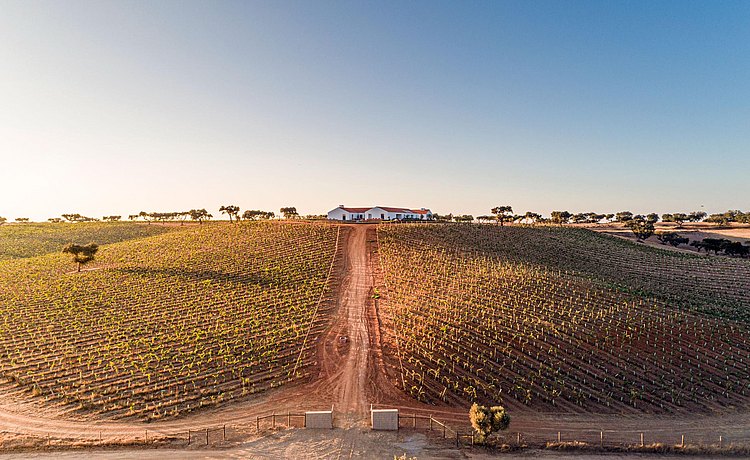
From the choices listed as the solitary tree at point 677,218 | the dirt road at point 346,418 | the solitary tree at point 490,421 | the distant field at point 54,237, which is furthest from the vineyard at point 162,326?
the solitary tree at point 677,218

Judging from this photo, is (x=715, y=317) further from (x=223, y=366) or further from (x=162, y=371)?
(x=162, y=371)

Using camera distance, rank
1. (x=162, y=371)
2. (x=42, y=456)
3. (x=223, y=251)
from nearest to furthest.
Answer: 1. (x=42, y=456)
2. (x=162, y=371)
3. (x=223, y=251)

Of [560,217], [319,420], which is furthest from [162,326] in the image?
[560,217]

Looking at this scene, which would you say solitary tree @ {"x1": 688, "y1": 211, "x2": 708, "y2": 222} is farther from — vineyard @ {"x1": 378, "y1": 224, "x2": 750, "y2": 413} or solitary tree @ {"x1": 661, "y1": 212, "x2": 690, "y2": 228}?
vineyard @ {"x1": 378, "y1": 224, "x2": 750, "y2": 413}

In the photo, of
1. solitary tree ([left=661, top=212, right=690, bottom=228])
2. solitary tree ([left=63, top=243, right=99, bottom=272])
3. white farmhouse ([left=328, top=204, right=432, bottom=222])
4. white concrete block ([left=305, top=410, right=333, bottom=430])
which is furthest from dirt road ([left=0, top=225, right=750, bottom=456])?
solitary tree ([left=661, top=212, right=690, bottom=228])

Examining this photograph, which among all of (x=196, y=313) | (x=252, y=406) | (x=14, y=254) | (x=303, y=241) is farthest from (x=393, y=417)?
(x=14, y=254)

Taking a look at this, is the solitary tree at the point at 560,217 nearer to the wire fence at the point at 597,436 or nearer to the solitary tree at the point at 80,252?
the wire fence at the point at 597,436
